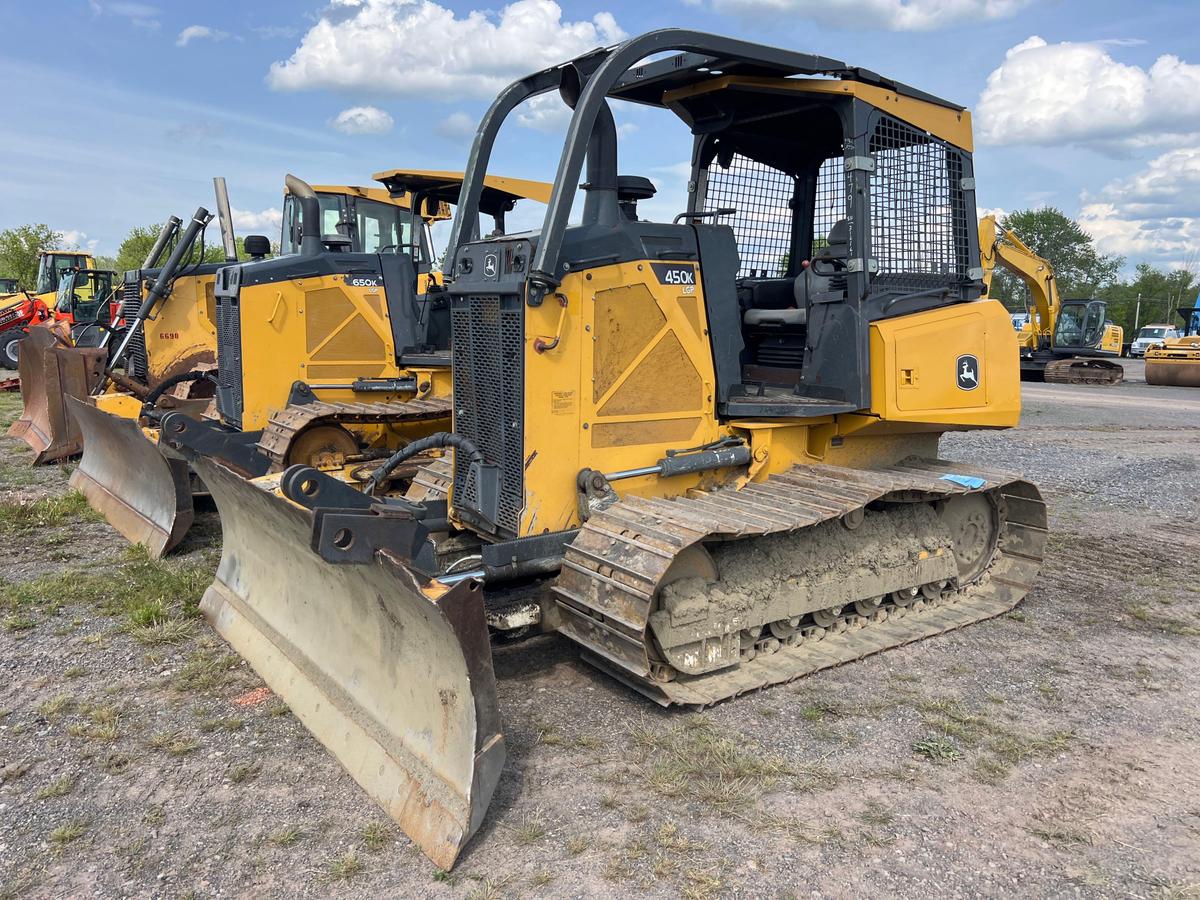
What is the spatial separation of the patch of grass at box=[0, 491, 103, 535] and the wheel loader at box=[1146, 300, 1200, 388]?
91.2ft

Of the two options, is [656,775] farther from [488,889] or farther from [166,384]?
[166,384]

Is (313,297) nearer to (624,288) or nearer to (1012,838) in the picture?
(624,288)

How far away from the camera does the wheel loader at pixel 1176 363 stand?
26.5 metres

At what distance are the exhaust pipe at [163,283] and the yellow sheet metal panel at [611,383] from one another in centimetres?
691

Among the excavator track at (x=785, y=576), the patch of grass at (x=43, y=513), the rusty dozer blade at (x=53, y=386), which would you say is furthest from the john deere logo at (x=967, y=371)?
the rusty dozer blade at (x=53, y=386)

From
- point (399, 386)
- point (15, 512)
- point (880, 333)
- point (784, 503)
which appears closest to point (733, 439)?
point (784, 503)

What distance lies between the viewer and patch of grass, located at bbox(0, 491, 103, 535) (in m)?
7.82

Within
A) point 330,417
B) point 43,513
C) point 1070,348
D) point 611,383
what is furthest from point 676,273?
point 1070,348

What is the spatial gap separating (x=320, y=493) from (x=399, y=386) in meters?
4.94

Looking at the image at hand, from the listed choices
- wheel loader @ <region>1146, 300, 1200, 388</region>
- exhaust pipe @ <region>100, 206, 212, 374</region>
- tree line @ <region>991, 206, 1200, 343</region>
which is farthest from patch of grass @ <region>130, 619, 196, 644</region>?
tree line @ <region>991, 206, 1200, 343</region>

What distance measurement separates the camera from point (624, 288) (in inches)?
187

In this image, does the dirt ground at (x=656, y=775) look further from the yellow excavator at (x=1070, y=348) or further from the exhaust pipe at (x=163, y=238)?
the yellow excavator at (x=1070, y=348)

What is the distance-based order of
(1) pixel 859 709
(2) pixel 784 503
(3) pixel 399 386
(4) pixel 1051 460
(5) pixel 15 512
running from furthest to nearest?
(4) pixel 1051 460 < (3) pixel 399 386 < (5) pixel 15 512 < (2) pixel 784 503 < (1) pixel 859 709

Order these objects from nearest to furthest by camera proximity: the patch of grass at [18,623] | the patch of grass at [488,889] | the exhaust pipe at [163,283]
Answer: the patch of grass at [488,889]
the patch of grass at [18,623]
the exhaust pipe at [163,283]
